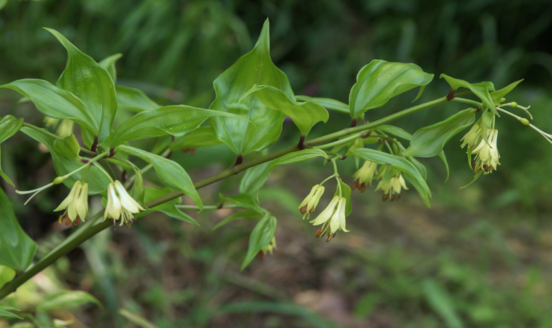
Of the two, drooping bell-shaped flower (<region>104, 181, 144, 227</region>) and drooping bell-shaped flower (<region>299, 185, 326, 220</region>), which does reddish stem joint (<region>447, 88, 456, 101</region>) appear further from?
drooping bell-shaped flower (<region>104, 181, 144, 227</region>)

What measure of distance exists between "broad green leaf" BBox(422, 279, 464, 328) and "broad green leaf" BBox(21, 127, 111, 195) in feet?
4.80

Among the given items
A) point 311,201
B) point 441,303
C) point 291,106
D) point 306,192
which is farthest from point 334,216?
point 306,192

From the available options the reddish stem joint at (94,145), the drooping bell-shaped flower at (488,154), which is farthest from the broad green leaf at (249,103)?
the drooping bell-shaped flower at (488,154)

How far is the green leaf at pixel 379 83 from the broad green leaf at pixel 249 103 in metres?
0.09

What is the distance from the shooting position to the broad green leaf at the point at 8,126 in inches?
15.9

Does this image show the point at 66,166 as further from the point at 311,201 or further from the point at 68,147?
the point at 311,201

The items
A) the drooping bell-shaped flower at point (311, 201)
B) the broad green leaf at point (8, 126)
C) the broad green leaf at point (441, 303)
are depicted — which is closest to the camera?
the broad green leaf at point (8, 126)

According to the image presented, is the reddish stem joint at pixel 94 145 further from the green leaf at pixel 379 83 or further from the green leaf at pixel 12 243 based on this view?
the green leaf at pixel 379 83

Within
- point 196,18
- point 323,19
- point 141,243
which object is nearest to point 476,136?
point 141,243

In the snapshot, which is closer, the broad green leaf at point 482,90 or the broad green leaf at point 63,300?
the broad green leaf at point 482,90

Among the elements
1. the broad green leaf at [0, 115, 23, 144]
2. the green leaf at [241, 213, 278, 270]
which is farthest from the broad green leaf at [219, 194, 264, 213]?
the broad green leaf at [0, 115, 23, 144]

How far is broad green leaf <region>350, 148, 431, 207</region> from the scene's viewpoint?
0.44 metres

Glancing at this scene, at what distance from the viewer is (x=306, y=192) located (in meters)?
2.53

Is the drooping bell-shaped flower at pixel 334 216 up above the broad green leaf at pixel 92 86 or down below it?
below
